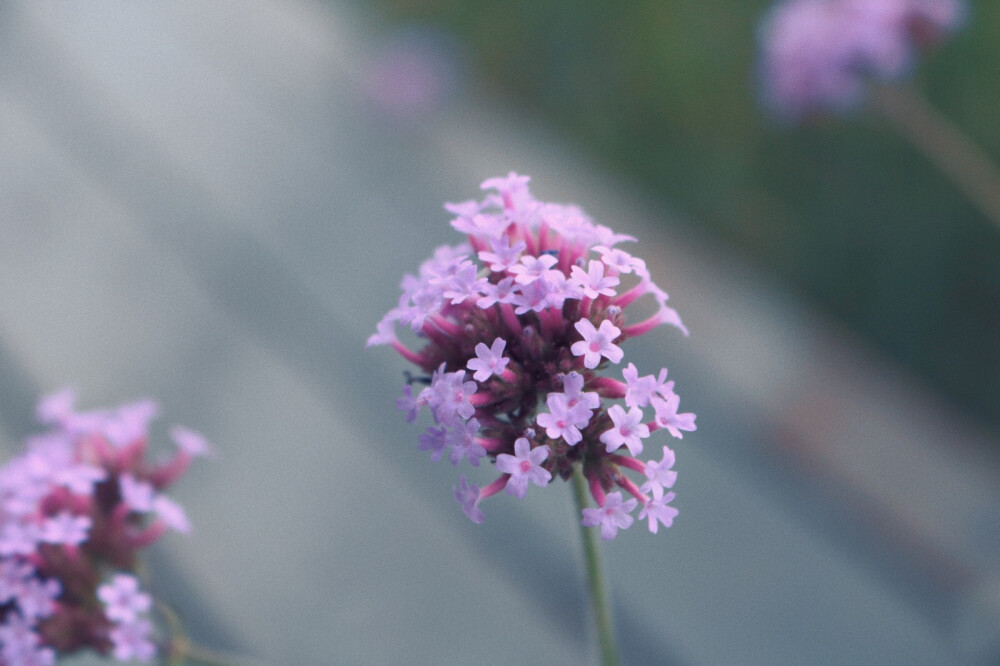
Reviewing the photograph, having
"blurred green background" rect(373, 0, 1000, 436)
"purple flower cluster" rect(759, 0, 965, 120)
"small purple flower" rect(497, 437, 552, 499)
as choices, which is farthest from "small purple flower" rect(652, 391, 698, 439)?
"blurred green background" rect(373, 0, 1000, 436)

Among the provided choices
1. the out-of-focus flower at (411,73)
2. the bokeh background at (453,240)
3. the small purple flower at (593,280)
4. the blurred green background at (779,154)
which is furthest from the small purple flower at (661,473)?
the out-of-focus flower at (411,73)

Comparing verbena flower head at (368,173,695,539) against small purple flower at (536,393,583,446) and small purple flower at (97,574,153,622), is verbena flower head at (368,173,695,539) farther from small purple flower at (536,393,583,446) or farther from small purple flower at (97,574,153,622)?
small purple flower at (97,574,153,622)

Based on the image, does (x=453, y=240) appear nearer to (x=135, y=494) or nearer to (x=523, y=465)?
(x=135, y=494)

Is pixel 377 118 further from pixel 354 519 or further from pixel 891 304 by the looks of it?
pixel 891 304

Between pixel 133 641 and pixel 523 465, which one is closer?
pixel 523 465

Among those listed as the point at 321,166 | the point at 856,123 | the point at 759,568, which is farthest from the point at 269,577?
the point at 856,123

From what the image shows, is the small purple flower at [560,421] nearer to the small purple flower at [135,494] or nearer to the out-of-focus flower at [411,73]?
the small purple flower at [135,494]

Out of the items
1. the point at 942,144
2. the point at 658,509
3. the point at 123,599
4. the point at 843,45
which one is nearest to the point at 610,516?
the point at 658,509
